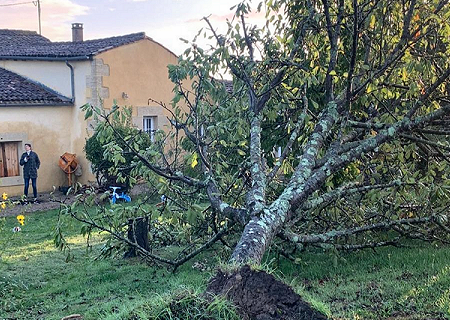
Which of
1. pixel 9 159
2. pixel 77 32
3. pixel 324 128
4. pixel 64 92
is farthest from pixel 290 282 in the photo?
pixel 77 32

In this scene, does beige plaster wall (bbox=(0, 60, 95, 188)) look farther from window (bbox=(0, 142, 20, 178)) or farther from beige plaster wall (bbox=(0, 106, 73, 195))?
window (bbox=(0, 142, 20, 178))

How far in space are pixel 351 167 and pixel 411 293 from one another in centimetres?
225

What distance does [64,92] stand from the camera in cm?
1827

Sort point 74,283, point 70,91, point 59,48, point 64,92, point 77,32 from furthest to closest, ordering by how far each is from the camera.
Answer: point 77,32, point 59,48, point 64,92, point 70,91, point 74,283

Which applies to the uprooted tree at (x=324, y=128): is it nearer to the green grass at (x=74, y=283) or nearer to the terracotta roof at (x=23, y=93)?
the green grass at (x=74, y=283)

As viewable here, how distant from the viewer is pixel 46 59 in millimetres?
18469

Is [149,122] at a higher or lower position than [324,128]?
lower

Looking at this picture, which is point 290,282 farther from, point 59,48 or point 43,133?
point 59,48

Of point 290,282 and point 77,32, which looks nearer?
point 290,282

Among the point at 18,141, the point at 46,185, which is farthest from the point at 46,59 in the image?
the point at 46,185

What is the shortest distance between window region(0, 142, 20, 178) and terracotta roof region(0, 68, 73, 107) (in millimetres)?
1482

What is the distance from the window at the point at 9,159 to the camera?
54.9ft

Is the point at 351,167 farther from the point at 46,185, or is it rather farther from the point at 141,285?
the point at 46,185

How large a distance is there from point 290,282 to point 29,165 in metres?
14.4
